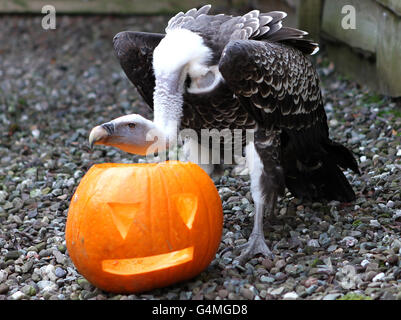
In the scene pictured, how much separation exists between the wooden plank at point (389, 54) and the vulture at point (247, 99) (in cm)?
152

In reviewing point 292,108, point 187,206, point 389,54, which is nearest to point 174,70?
point 292,108

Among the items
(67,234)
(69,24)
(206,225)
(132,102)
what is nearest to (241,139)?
(206,225)

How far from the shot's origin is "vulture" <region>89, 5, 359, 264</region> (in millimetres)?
4379

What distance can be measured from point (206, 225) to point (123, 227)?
479 millimetres

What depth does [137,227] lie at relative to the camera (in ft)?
11.6

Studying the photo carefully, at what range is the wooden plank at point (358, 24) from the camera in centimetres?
689

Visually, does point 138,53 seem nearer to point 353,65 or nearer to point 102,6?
point 353,65

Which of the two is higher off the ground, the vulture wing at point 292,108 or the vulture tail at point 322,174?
the vulture wing at point 292,108

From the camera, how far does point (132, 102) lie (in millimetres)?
7930

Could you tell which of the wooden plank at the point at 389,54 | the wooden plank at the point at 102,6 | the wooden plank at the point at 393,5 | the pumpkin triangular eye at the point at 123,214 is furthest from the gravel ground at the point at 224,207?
the wooden plank at the point at 102,6

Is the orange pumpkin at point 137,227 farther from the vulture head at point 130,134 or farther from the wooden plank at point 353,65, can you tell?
the wooden plank at point 353,65

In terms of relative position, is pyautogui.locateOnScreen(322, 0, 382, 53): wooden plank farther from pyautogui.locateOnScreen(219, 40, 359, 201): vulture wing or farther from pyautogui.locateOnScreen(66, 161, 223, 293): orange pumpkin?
pyautogui.locateOnScreen(66, 161, 223, 293): orange pumpkin

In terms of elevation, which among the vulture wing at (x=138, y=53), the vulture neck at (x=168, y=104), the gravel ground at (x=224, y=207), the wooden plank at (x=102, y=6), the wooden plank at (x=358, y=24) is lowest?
the gravel ground at (x=224, y=207)

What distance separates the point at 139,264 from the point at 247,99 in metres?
1.45
